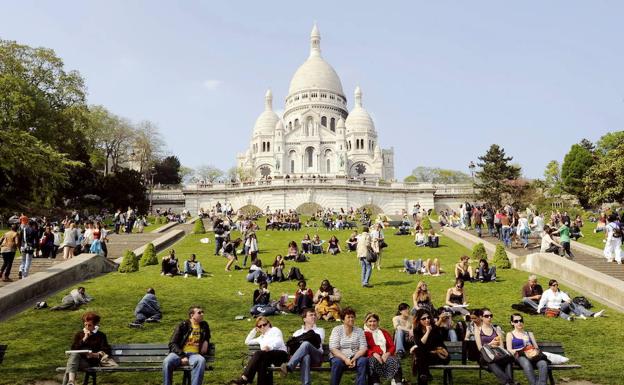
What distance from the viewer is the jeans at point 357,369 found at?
23.9 ft

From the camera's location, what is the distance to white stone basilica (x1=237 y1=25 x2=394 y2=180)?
9700cm

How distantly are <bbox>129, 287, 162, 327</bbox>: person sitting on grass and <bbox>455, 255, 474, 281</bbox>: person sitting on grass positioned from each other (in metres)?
7.30

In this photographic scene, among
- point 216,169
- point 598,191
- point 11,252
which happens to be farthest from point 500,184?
point 216,169

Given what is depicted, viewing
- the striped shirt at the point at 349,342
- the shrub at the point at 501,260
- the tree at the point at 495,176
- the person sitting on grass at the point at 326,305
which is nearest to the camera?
the striped shirt at the point at 349,342

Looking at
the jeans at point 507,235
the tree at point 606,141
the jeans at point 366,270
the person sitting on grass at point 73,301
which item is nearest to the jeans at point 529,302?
the jeans at point 366,270

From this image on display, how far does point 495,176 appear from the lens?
48.7 metres

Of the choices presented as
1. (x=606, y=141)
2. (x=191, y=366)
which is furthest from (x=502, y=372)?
(x=606, y=141)

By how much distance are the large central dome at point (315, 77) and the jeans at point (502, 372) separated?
107 meters

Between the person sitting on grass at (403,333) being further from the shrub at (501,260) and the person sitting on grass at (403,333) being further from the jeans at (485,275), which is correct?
the shrub at (501,260)

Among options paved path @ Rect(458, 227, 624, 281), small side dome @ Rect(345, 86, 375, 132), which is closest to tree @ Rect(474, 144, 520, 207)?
paved path @ Rect(458, 227, 624, 281)

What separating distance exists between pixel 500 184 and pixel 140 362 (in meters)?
44.1

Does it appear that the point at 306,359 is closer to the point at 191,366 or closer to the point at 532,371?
the point at 191,366

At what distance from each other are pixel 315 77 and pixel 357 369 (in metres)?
109

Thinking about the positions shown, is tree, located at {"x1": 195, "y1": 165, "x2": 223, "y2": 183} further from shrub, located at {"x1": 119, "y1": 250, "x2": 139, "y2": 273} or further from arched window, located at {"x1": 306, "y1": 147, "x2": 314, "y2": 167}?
shrub, located at {"x1": 119, "y1": 250, "x2": 139, "y2": 273}
